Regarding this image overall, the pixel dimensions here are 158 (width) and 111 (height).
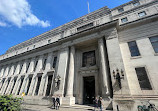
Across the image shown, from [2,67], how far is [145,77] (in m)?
39.1

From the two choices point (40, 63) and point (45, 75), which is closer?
point (45, 75)

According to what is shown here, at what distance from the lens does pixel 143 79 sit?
35.3 feet

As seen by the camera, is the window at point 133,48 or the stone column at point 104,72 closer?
the stone column at point 104,72

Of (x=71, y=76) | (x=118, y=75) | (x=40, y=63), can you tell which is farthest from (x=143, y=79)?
(x=40, y=63)

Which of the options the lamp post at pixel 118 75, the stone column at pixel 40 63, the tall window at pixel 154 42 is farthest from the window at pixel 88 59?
the stone column at pixel 40 63

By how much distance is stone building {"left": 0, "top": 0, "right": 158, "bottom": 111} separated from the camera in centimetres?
1032

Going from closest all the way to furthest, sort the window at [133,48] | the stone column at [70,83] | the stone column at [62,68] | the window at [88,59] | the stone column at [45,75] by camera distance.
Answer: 1. the stone column at [70,83]
2. the window at [133,48]
3. the stone column at [62,68]
4. the window at [88,59]
5. the stone column at [45,75]

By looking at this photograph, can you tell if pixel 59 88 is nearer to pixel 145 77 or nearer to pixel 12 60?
pixel 145 77

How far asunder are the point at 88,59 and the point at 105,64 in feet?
14.7

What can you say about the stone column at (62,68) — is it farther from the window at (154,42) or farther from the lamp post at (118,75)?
the window at (154,42)

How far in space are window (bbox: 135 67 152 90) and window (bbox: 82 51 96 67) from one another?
665 centimetres

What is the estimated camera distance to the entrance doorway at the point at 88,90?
1419 cm


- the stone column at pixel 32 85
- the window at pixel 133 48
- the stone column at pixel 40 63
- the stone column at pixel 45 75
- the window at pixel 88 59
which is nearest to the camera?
the window at pixel 133 48

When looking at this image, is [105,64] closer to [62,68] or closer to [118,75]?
[118,75]
